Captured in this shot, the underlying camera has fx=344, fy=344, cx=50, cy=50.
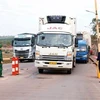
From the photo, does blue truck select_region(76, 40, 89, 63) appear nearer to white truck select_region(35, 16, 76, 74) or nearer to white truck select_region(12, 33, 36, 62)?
white truck select_region(12, 33, 36, 62)

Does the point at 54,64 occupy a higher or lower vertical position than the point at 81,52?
lower

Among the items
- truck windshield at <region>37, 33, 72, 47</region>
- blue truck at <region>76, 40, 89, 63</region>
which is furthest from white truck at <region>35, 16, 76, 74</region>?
blue truck at <region>76, 40, 89, 63</region>

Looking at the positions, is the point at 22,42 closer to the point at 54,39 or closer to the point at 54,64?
the point at 54,39

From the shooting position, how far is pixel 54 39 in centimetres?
2294

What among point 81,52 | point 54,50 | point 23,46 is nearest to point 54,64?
point 54,50

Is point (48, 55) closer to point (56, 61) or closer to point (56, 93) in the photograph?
point (56, 61)

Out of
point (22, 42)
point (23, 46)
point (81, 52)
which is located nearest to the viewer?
point (81, 52)

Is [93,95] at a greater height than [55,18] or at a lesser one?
lesser

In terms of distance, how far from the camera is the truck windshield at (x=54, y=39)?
2261cm

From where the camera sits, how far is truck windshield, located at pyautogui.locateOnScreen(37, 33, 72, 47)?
890 inches

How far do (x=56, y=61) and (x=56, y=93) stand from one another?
9190 mm

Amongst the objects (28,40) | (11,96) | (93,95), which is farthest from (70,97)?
(28,40)

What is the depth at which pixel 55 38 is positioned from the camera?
23.0 m

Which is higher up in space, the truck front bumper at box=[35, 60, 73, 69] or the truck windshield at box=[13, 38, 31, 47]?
the truck windshield at box=[13, 38, 31, 47]
